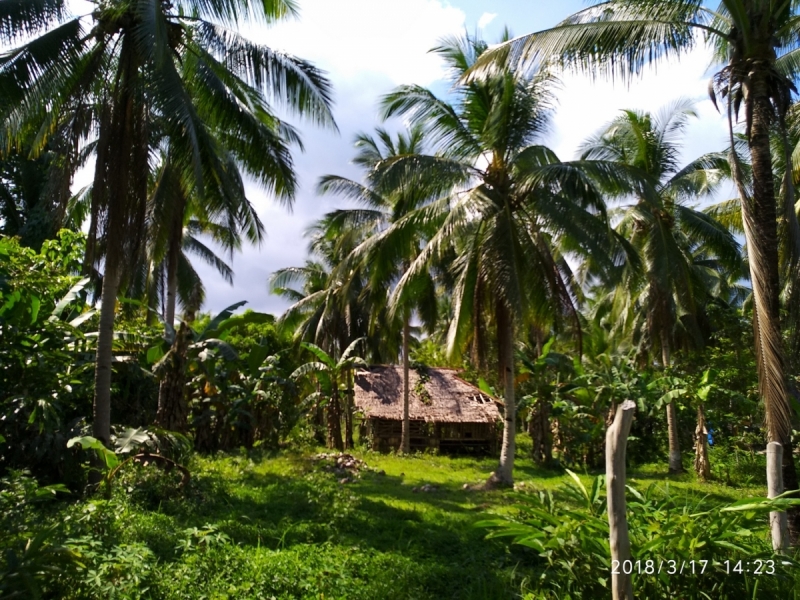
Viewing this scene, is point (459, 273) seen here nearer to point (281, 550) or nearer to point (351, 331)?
point (281, 550)

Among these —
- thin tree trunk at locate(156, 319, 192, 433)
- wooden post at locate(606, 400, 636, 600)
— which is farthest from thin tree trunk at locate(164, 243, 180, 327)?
wooden post at locate(606, 400, 636, 600)

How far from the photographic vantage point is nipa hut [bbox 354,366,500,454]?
19.3 m

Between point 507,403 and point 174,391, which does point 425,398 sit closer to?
point 507,403

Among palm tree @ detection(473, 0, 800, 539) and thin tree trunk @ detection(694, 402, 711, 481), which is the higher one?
palm tree @ detection(473, 0, 800, 539)

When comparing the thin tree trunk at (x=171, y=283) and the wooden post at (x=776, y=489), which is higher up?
the thin tree trunk at (x=171, y=283)

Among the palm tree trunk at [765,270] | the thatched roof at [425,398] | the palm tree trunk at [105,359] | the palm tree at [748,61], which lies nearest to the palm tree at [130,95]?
the palm tree trunk at [105,359]

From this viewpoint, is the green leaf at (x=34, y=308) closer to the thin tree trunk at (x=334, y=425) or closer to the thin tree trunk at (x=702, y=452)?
the thin tree trunk at (x=334, y=425)

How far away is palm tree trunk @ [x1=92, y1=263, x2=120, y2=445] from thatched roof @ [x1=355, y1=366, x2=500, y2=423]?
37.8ft

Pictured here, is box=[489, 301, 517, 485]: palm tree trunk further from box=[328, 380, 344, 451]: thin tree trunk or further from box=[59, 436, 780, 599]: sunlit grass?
box=[328, 380, 344, 451]: thin tree trunk

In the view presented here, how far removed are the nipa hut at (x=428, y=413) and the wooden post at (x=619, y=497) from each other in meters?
15.5

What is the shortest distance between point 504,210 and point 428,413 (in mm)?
9992

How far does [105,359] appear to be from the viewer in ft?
27.0

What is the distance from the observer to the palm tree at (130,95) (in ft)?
24.8

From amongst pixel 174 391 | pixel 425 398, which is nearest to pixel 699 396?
pixel 425 398
